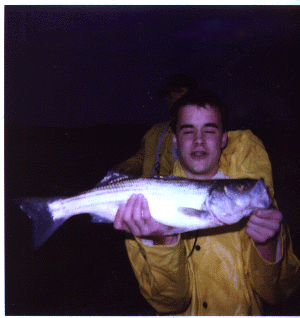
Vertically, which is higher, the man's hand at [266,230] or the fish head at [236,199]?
the fish head at [236,199]

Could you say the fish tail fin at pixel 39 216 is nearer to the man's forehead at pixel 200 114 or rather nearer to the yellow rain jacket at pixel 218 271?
→ the yellow rain jacket at pixel 218 271

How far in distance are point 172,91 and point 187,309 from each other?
2.97 meters

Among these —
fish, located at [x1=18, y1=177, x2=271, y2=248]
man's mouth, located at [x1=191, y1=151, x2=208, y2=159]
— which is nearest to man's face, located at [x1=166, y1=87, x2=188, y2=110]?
man's mouth, located at [x1=191, y1=151, x2=208, y2=159]

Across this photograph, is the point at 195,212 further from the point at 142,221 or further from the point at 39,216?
the point at 39,216

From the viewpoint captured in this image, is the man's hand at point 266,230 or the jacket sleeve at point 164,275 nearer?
the man's hand at point 266,230

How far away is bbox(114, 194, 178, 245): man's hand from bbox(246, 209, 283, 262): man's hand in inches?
24.4

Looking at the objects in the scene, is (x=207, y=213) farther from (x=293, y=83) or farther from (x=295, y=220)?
(x=295, y=220)

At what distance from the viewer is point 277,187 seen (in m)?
3.71

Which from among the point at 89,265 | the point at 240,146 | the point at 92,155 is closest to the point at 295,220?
the point at 240,146

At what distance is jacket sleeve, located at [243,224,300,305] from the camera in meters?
1.59

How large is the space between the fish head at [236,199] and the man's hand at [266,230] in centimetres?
6

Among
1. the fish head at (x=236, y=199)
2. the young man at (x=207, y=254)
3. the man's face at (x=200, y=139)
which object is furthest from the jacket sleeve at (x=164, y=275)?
the man's face at (x=200, y=139)

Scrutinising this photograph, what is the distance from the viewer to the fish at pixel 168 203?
1483mm

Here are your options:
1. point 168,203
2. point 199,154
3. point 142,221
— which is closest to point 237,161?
point 199,154
